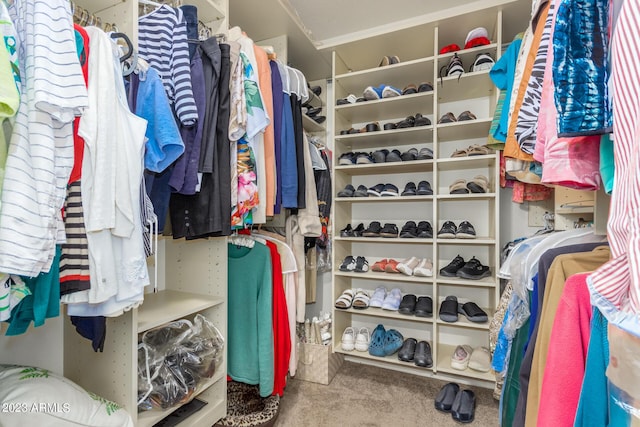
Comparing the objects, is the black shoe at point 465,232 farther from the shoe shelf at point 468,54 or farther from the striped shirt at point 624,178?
the striped shirt at point 624,178

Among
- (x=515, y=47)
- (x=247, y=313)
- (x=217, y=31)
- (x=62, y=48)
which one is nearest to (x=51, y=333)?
(x=247, y=313)

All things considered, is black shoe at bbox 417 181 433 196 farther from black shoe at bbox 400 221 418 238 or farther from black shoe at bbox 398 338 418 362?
black shoe at bbox 398 338 418 362

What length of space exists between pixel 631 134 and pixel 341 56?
2041 millimetres

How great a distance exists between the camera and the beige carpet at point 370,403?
157 centimetres

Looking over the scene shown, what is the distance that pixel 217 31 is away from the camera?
137 centimetres

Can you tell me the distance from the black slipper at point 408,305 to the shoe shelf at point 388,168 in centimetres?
85

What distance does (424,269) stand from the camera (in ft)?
6.36

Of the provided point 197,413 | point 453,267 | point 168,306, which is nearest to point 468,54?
point 453,267

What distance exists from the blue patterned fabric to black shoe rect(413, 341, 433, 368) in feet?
5.41

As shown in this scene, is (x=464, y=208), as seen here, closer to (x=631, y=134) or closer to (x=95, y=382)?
(x=631, y=134)

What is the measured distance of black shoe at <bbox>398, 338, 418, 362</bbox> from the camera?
75.1 inches

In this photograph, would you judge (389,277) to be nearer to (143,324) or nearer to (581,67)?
(143,324)

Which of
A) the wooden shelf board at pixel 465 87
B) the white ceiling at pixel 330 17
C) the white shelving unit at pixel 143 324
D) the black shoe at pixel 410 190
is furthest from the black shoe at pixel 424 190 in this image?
the white shelving unit at pixel 143 324

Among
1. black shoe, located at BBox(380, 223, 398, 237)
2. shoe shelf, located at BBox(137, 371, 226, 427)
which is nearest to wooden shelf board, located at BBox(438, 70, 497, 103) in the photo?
black shoe, located at BBox(380, 223, 398, 237)
